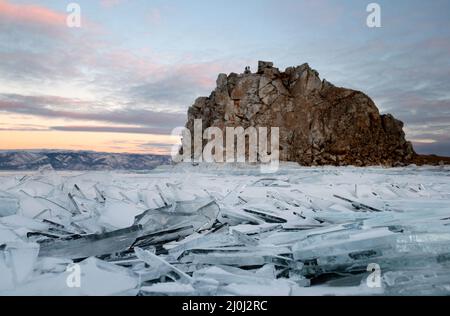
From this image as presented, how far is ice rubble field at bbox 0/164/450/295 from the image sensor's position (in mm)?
A: 1235

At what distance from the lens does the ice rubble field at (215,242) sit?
1.24 meters

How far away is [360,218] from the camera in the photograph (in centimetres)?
185

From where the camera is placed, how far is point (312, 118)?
5122 cm

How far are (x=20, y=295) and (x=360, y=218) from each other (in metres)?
1.56

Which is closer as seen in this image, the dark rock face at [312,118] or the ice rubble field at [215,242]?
the ice rubble field at [215,242]

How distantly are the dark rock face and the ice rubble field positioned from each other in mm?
46783

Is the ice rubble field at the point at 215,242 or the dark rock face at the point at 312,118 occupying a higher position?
the dark rock face at the point at 312,118

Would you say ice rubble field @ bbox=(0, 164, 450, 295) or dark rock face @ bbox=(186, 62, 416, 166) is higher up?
dark rock face @ bbox=(186, 62, 416, 166)

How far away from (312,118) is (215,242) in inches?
2032

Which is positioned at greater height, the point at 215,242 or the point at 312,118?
the point at 312,118

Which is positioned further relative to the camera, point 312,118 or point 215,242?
point 312,118

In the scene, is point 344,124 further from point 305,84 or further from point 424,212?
point 424,212

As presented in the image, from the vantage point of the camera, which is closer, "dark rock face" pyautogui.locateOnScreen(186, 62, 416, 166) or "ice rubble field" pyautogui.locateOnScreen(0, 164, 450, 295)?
"ice rubble field" pyautogui.locateOnScreen(0, 164, 450, 295)

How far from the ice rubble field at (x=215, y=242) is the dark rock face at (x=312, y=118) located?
46783 mm
